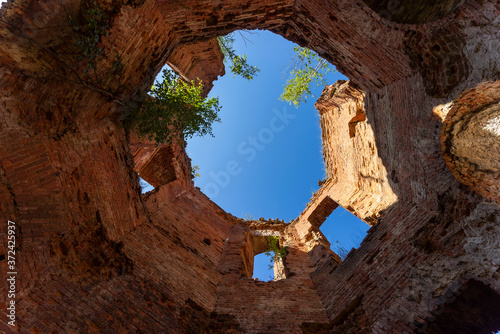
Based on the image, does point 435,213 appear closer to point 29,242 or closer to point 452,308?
point 452,308

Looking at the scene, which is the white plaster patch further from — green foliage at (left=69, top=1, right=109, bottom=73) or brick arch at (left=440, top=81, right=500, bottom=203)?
green foliage at (left=69, top=1, right=109, bottom=73)

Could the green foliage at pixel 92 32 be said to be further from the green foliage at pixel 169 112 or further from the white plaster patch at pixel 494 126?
the white plaster patch at pixel 494 126

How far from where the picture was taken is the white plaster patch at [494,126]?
11.0 ft

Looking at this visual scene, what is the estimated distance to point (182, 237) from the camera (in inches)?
254

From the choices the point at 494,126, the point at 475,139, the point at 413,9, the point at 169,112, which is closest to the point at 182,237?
the point at 169,112

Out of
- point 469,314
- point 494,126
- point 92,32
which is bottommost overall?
point 469,314

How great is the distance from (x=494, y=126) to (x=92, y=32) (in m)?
5.86

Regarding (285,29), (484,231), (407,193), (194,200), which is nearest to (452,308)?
(484,231)

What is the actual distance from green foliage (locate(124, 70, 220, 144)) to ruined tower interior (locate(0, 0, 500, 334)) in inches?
17.1

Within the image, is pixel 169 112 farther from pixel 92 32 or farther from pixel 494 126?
pixel 494 126

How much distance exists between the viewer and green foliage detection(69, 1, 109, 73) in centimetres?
354

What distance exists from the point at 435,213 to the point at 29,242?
6.05m

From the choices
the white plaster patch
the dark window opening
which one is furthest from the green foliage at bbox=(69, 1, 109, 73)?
the dark window opening

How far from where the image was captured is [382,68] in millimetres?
5082
